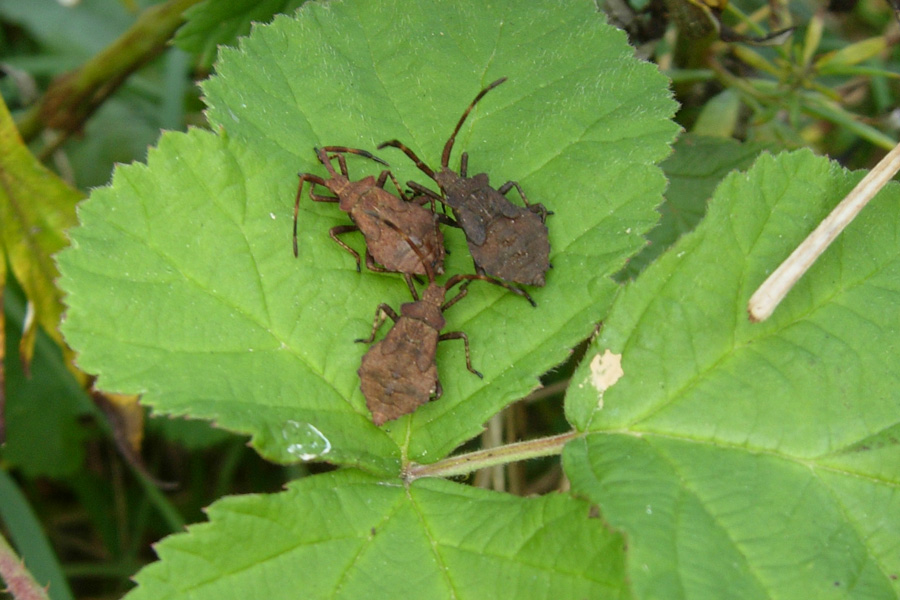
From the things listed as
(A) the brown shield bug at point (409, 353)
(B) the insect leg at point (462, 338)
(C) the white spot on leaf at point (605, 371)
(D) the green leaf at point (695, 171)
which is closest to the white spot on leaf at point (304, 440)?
(A) the brown shield bug at point (409, 353)

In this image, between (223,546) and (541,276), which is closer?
(223,546)

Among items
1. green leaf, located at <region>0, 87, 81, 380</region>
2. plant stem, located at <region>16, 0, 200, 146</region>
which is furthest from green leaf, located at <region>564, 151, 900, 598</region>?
plant stem, located at <region>16, 0, 200, 146</region>

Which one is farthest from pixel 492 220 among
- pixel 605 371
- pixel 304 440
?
pixel 304 440

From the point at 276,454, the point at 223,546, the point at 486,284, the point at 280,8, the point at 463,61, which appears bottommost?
the point at 223,546

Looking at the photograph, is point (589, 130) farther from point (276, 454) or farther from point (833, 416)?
point (276, 454)

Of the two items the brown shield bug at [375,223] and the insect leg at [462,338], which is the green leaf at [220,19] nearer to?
the brown shield bug at [375,223]

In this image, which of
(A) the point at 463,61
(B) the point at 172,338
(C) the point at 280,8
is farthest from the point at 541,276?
(C) the point at 280,8

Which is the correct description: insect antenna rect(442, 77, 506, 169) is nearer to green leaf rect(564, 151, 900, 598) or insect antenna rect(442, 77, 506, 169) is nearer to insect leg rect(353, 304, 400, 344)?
insect leg rect(353, 304, 400, 344)
